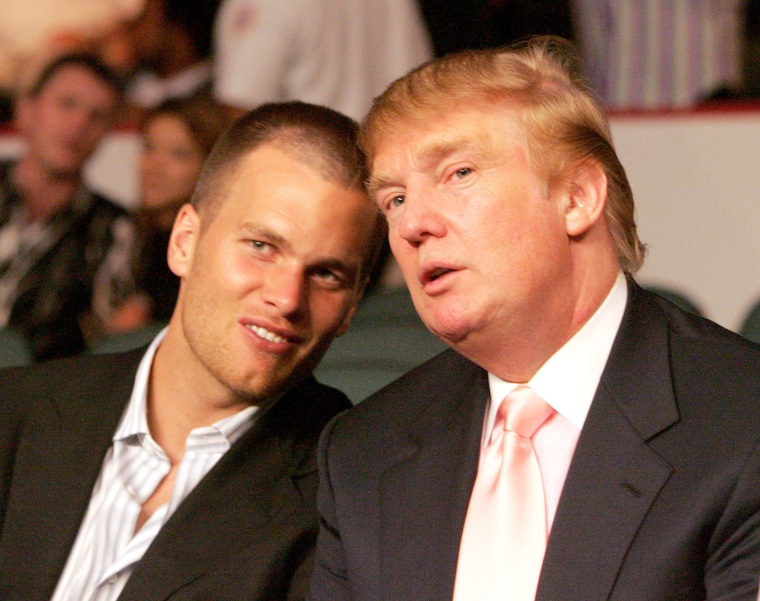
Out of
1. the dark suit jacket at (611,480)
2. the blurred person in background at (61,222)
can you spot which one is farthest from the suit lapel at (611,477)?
the blurred person in background at (61,222)

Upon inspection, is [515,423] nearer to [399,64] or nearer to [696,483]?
[696,483]

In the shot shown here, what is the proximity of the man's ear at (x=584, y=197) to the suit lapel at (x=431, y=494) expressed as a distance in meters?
0.28

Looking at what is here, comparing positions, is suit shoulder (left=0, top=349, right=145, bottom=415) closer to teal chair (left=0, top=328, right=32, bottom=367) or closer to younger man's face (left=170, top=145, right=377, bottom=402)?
younger man's face (left=170, top=145, right=377, bottom=402)

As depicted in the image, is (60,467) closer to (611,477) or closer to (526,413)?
(526,413)

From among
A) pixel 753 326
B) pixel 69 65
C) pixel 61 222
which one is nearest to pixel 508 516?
pixel 753 326

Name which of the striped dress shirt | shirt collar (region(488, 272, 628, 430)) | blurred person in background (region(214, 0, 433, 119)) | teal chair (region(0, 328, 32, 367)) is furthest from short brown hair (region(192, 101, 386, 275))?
blurred person in background (region(214, 0, 433, 119))

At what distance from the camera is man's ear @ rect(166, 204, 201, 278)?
1889 millimetres

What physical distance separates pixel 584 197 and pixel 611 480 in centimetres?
36

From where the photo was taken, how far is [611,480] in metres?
1.27

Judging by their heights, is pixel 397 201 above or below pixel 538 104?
below

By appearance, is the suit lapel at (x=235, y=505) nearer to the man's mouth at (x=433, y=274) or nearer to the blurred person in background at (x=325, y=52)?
the man's mouth at (x=433, y=274)

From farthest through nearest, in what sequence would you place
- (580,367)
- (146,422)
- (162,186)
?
1. (162,186)
2. (146,422)
3. (580,367)

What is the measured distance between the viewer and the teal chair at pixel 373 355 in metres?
2.06

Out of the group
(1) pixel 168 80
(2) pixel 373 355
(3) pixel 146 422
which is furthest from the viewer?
(1) pixel 168 80
